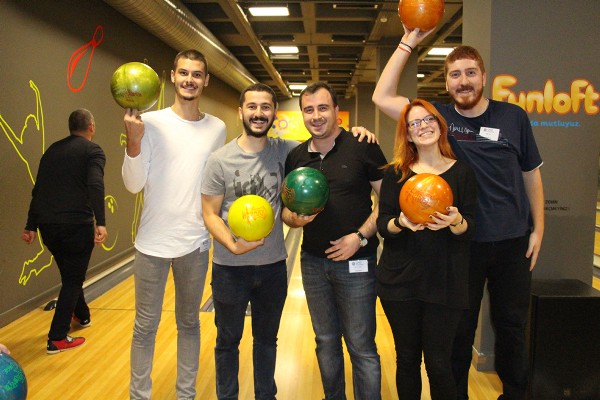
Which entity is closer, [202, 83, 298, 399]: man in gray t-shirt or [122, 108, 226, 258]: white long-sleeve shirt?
[202, 83, 298, 399]: man in gray t-shirt

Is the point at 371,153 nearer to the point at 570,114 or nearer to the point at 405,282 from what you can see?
the point at 405,282

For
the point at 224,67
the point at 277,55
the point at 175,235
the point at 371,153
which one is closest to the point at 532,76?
the point at 371,153

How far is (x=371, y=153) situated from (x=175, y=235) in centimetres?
95

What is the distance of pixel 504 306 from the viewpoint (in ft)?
6.98

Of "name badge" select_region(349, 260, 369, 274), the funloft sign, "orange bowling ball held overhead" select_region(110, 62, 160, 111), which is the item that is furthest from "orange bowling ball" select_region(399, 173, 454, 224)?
the funloft sign

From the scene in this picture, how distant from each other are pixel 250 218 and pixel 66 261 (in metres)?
1.94

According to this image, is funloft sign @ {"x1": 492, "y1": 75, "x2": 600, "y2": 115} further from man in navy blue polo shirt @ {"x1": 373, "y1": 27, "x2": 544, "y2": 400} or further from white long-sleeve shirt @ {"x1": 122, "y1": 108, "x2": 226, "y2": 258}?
white long-sleeve shirt @ {"x1": 122, "y1": 108, "x2": 226, "y2": 258}

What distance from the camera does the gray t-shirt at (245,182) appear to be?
2.02 metres

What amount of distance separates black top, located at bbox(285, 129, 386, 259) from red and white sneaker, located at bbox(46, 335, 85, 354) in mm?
2140

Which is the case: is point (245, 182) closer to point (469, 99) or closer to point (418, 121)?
point (418, 121)

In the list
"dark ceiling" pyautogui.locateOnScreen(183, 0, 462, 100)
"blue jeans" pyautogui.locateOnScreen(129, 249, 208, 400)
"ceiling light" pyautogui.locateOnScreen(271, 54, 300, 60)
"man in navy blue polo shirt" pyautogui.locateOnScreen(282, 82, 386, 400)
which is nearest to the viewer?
"man in navy blue polo shirt" pyautogui.locateOnScreen(282, 82, 386, 400)

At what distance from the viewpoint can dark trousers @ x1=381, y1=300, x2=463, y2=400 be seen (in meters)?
1.77

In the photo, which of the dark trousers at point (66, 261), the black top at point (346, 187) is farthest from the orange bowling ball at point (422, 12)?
the dark trousers at point (66, 261)

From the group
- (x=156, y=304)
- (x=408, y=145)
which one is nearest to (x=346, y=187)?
(x=408, y=145)
